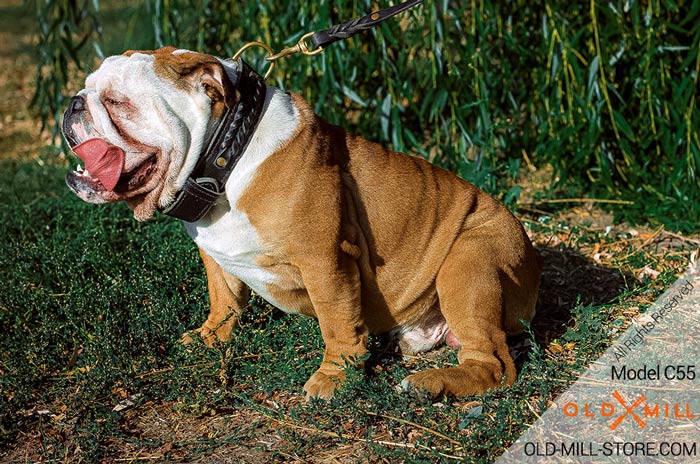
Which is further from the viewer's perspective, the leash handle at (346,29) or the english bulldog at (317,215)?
the leash handle at (346,29)

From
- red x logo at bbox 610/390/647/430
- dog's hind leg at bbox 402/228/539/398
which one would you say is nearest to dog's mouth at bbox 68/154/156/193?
dog's hind leg at bbox 402/228/539/398

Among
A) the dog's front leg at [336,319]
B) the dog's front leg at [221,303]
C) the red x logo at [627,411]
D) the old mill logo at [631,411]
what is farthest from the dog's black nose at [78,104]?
the red x logo at [627,411]

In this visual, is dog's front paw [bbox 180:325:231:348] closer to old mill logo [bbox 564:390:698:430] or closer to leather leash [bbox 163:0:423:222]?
leather leash [bbox 163:0:423:222]

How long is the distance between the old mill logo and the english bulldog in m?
0.31

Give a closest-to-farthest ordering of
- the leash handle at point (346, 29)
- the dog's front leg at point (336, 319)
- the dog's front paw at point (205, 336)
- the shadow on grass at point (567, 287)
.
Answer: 1. the dog's front leg at point (336, 319)
2. the leash handle at point (346, 29)
3. the dog's front paw at point (205, 336)
4. the shadow on grass at point (567, 287)

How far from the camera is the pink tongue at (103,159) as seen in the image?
2910 mm

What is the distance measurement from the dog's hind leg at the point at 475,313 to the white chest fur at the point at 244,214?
2.44 feet

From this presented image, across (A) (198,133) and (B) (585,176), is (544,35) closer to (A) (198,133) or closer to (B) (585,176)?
(B) (585,176)

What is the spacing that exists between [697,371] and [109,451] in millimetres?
2393

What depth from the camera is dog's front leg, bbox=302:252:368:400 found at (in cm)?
312

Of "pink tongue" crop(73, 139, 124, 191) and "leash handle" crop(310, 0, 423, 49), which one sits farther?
"leash handle" crop(310, 0, 423, 49)

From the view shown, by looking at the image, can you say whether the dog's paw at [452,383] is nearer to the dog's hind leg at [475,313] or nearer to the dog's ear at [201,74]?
the dog's hind leg at [475,313]

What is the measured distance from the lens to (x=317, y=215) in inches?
120

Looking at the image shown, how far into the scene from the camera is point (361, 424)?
3041mm
